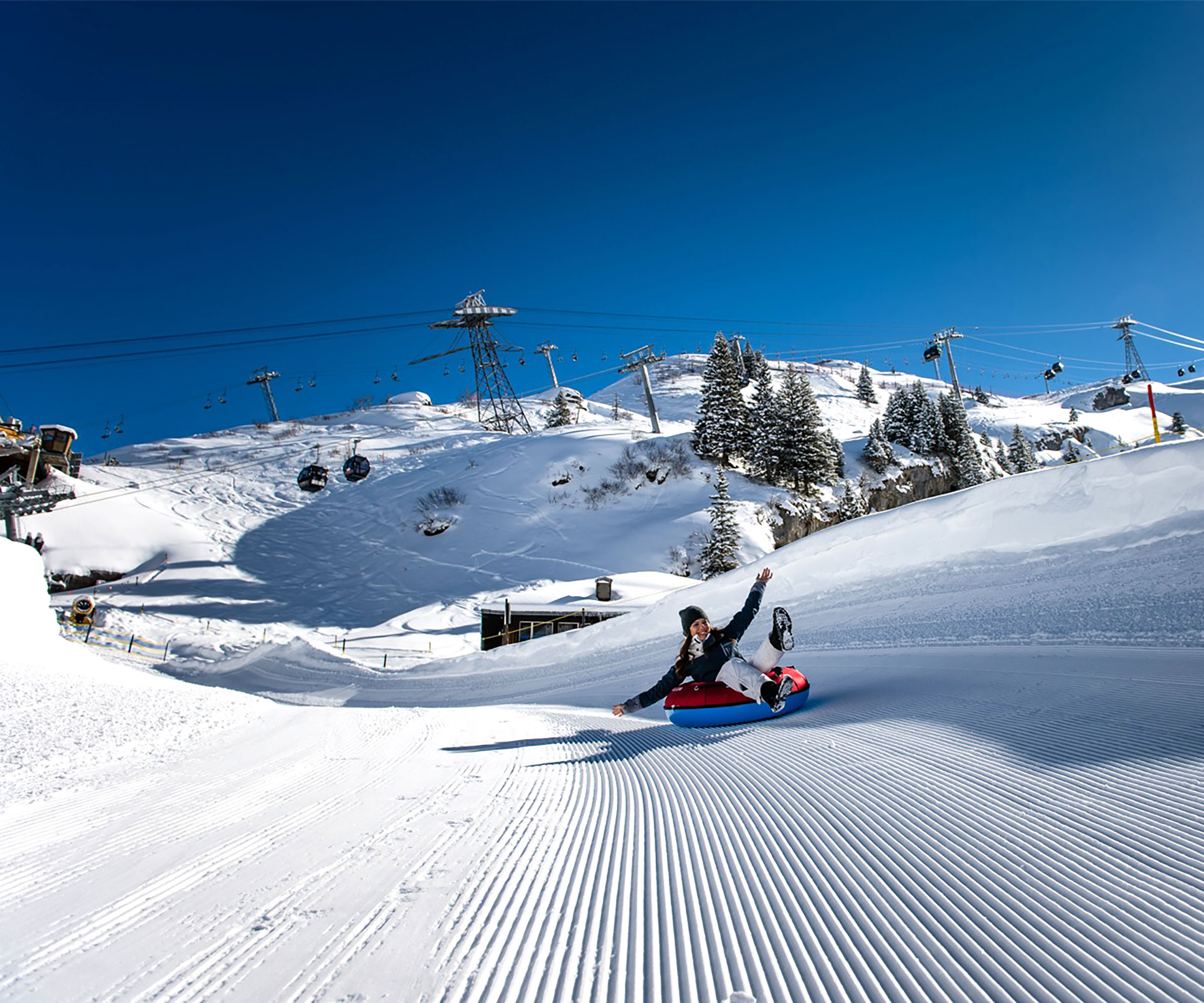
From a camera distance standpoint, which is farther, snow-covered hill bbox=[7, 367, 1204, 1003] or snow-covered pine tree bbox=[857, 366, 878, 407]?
snow-covered pine tree bbox=[857, 366, 878, 407]

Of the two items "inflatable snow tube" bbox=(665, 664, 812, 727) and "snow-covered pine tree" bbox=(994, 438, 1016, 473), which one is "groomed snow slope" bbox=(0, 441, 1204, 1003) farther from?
"snow-covered pine tree" bbox=(994, 438, 1016, 473)

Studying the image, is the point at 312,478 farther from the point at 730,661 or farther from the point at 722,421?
the point at 730,661

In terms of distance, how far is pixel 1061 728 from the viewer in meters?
3.51

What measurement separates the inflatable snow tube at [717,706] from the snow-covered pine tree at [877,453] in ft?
145

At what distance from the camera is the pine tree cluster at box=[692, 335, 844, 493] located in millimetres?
39469

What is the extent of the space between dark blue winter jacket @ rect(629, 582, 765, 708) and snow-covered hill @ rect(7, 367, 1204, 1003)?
421 millimetres

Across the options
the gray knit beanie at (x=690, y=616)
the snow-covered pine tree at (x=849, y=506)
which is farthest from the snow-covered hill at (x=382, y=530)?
the gray knit beanie at (x=690, y=616)

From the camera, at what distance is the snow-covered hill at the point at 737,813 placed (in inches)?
69.2

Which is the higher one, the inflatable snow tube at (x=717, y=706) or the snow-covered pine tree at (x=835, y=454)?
the snow-covered pine tree at (x=835, y=454)

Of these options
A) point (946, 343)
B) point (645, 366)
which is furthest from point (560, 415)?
point (946, 343)

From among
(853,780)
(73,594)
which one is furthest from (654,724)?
(73,594)

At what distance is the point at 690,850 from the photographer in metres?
2.69

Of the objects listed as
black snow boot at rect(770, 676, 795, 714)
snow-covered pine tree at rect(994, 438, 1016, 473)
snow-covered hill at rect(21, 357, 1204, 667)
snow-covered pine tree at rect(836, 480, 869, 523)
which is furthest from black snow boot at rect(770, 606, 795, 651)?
snow-covered pine tree at rect(994, 438, 1016, 473)

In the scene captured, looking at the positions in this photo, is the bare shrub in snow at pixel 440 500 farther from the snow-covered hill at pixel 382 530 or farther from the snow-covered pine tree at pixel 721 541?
the snow-covered pine tree at pixel 721 541
